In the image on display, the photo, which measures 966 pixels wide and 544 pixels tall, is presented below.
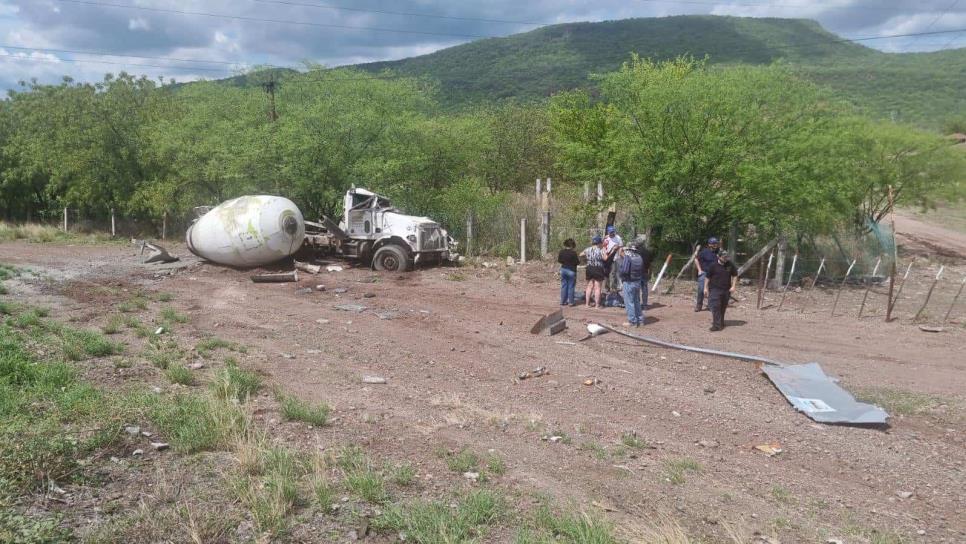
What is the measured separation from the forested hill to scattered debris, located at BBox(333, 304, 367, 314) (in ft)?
128

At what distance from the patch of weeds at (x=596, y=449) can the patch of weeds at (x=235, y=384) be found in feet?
12.0

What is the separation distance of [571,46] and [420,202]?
113 m

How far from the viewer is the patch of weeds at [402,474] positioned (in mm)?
5333

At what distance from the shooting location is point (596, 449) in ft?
20.7

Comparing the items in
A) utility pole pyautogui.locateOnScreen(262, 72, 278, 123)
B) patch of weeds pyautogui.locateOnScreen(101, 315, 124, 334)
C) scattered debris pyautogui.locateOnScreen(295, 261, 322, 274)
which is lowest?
patch of weeds pyautogui.locateOnScreen(101, 315, 124, 334)

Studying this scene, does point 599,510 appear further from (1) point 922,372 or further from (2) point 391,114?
(2) point 391,114

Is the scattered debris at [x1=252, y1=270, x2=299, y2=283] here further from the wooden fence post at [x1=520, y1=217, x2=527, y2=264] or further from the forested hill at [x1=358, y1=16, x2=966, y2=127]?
the forested hill at [x1=358, y1=16, x2=966, y2=127]

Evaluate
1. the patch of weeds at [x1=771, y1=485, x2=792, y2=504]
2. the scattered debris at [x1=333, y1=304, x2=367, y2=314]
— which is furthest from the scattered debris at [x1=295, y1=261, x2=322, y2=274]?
the patch of weeds at [x1=771, y1=485, x2=792, y2=504]

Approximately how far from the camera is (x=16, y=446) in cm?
516

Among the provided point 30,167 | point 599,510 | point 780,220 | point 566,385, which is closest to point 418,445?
point 599,510

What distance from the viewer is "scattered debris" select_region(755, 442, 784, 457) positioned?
643cm

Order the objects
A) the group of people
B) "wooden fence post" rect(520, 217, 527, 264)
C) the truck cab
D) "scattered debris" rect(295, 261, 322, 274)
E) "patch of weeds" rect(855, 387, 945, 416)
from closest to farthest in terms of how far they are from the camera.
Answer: "patch of weeds" rect(855, 387, 945, 416) → the group of people → "scattered debris" rect(295, 261, 322, 274) → the truck cab → "wooden fence post" rect(520, 217, 527, 264)

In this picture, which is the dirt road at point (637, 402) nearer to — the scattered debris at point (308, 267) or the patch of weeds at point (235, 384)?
the patch of weeds at point (235, 384)

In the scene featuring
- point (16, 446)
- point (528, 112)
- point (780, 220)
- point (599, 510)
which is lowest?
point (599, 510)
